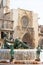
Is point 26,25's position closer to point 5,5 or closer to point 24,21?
point 24,21

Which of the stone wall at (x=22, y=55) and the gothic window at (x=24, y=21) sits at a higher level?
the gothic window at (x=24, y=21)

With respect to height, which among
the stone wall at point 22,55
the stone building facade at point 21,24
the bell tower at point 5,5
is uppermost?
the bell tower at point 5,5

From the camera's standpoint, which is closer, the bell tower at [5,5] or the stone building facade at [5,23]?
the stone building facade at [5,23]

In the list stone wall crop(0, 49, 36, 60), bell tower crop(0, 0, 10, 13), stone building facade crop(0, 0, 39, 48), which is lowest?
stone wall crop(0, 49, 36, 60)

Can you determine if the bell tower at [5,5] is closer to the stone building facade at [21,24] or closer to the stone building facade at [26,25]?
the stone building facade at [21,24]

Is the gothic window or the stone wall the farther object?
the gothic window

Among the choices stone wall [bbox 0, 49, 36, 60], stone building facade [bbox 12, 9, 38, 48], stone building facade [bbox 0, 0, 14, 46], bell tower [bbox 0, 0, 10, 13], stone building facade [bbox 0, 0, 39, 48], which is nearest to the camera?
stone wall [bbox 0, 49, 36, 60]

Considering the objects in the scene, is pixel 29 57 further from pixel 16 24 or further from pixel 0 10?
pixel 0 10

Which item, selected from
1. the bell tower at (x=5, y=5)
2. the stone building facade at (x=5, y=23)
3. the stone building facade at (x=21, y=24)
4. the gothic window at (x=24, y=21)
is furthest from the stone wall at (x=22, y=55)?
the bell tower at (x=5, y=5)

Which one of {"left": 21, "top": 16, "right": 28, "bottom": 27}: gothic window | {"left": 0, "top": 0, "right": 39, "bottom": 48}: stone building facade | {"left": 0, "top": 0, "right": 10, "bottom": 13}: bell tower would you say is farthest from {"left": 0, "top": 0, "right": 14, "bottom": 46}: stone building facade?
{"left": 21, "top": 16, "right": 28, "bottom": 27}: gothic window

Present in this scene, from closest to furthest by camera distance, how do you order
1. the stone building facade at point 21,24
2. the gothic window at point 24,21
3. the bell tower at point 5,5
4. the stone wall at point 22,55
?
1. the stone wall at point 22,55
2. the stone building facade at point 21,24
3. the gothic window at point 24,21
4. the bell tower at point 5,5

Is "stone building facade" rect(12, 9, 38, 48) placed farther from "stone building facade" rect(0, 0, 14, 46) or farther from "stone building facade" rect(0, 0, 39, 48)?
"stone building facade" rect(0, 0, 14, 46)

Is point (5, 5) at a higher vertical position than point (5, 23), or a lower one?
higher

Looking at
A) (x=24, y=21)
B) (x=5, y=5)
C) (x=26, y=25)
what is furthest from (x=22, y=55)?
(x=5, y=5)
